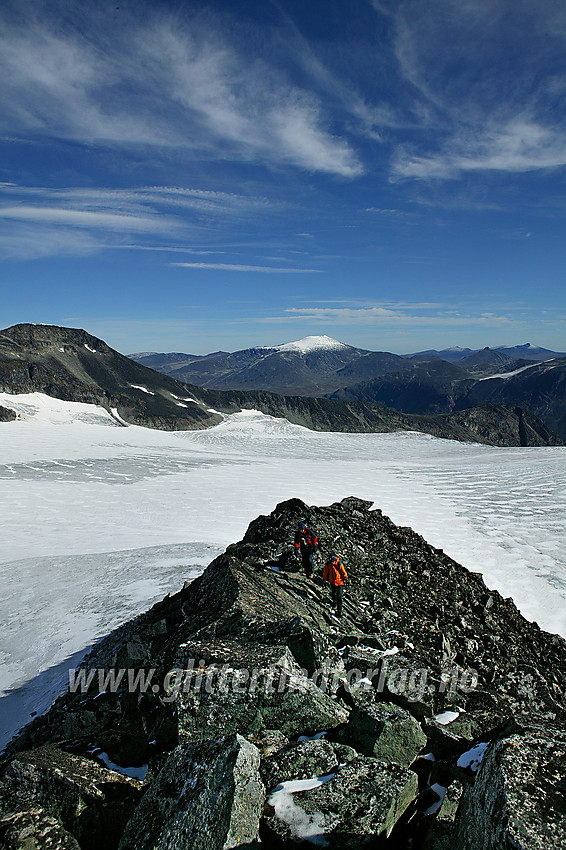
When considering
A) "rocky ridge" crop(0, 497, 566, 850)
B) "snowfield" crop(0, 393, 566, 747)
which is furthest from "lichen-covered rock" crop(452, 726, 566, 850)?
"snowfield" crop(0, 393, 566, 747)

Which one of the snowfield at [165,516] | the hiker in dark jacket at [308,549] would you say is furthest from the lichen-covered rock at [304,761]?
the snowfield at [165,516]

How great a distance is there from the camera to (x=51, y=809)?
12.7ft

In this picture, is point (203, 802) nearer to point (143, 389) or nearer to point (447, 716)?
point (447, 716)

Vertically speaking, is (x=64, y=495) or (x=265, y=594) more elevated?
(x=265, y=594)

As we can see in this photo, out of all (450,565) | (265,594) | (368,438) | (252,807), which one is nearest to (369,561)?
(450,565)

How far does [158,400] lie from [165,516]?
75.4 metres

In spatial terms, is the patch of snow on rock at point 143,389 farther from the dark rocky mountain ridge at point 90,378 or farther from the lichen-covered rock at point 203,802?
the lichen-covered rock at point 203,802

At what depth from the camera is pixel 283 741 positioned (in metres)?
4.45

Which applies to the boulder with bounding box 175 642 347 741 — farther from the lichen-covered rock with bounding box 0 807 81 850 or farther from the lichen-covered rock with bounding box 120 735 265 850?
the lichen-covered rock with bounding box 0 807 81 850

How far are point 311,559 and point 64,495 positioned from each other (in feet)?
77.9

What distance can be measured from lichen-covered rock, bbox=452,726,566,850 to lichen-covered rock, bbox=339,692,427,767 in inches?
49.2

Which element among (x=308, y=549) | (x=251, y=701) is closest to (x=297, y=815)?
(x=251, y=701)

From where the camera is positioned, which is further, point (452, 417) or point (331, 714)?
point (452, 417)

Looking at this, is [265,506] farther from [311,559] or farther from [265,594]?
[265,594]
